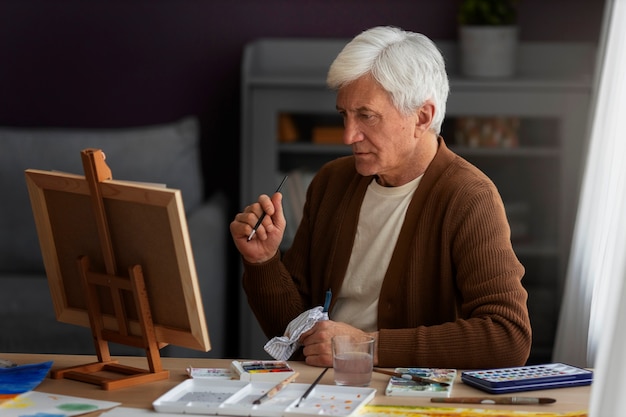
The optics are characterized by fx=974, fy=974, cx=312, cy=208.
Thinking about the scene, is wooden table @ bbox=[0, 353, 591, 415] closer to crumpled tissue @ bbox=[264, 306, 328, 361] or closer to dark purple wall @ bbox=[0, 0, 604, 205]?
crumpled tissue @ bbox=[264, 306, 328, 361]

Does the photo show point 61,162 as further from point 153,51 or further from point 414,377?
point 414,377

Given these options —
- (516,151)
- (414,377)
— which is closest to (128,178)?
(516,151)

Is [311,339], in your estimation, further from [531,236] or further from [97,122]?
[97,122]

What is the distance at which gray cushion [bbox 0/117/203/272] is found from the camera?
12.0 ft

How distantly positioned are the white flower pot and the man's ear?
1.72 m

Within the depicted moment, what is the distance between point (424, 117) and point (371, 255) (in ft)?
1.09

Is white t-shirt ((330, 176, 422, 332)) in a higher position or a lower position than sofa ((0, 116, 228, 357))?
higher

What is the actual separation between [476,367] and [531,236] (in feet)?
6.30

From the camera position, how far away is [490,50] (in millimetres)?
3814

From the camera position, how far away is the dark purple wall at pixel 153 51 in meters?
4.12

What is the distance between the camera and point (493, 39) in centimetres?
381

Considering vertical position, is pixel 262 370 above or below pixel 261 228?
below

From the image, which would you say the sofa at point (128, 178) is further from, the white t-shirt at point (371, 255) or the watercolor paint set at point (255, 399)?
the watercolor paint set at point (255, 399)

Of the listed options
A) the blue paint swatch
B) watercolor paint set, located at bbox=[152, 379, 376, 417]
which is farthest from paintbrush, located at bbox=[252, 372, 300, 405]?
the blue paint swatch
